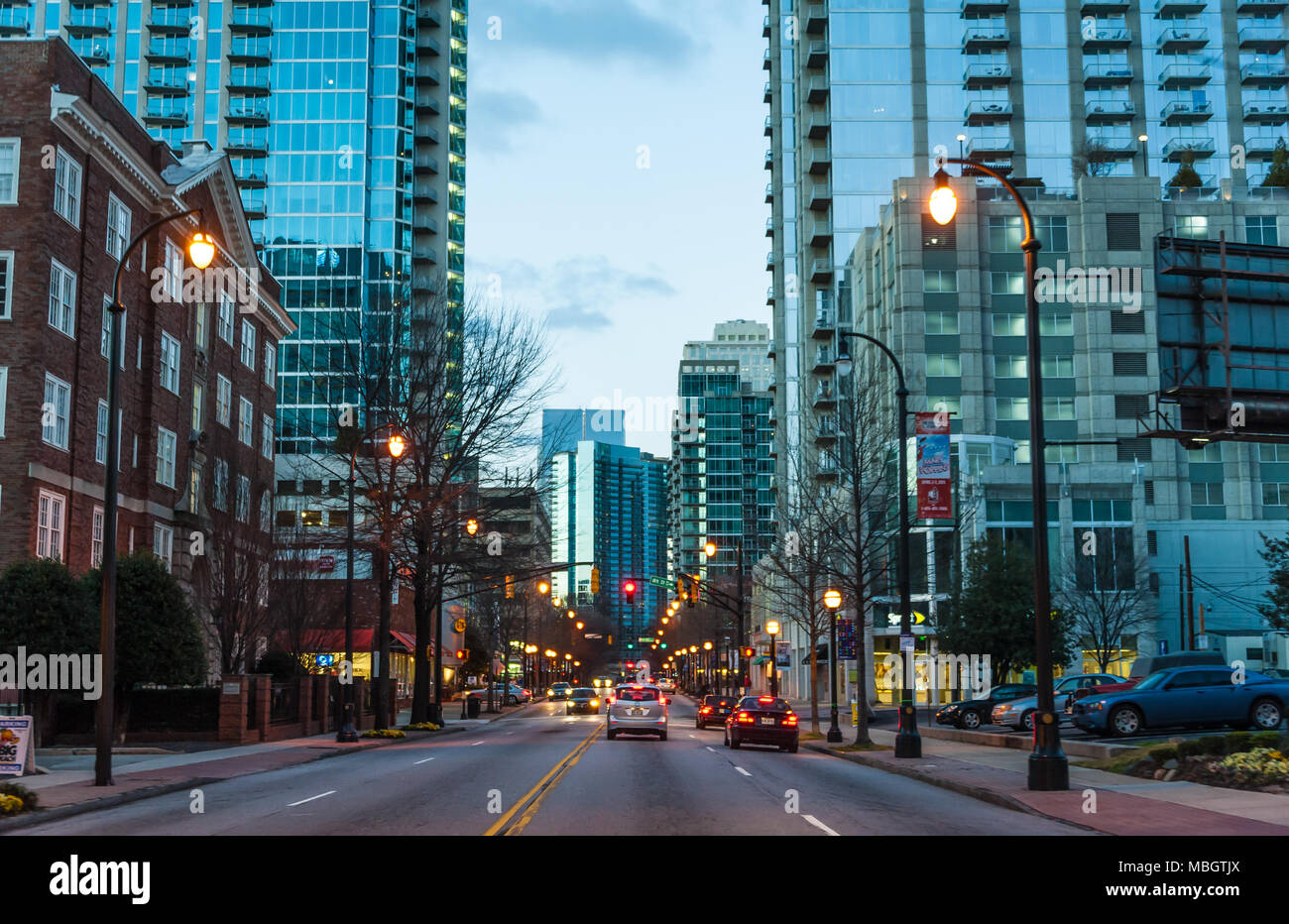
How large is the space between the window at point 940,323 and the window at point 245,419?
1744 inches

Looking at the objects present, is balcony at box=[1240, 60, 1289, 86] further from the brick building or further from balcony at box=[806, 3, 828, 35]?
the brick building

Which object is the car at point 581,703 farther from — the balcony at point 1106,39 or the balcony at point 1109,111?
the balcony at point 1106,39

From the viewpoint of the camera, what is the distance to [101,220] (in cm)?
4169

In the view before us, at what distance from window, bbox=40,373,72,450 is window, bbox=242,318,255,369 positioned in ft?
64.0

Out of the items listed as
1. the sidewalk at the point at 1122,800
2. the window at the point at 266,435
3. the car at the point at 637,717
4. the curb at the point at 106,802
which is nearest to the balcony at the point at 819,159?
the window at the point at 266,435

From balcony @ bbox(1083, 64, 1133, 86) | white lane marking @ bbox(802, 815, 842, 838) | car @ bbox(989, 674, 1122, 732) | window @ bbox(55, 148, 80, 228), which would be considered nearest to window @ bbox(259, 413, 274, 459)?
window @ bbox(55, 148, 80, 228)

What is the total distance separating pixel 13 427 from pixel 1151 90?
94.5 meters

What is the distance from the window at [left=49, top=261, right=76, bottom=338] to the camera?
125 ft

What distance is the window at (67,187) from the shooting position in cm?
3856

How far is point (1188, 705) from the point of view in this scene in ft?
94.1

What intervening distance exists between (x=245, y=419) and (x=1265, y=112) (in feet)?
292

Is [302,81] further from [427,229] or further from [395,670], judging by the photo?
[395,670]
